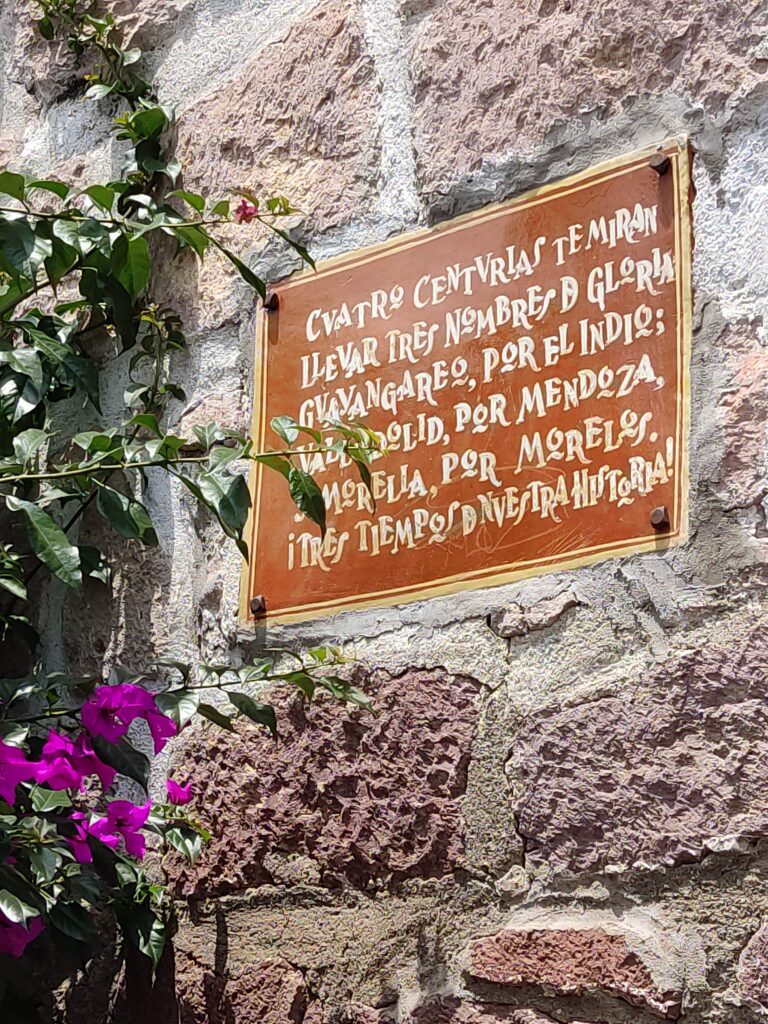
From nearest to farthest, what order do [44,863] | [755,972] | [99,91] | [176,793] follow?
[755,972], [44,863], [176,793], [99,91]

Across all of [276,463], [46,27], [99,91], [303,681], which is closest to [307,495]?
[276,463]

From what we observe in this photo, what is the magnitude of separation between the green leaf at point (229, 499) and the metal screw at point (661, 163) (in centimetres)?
45

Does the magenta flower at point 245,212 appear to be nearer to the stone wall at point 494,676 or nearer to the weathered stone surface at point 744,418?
the stone wall at point 494,676

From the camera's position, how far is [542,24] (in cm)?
145

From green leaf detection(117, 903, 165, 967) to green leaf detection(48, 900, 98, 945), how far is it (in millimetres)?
56

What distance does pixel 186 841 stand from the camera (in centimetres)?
137

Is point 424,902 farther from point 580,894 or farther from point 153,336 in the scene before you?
point 153,336

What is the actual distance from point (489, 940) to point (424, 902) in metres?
0.07

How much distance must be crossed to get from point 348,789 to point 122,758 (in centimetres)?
20

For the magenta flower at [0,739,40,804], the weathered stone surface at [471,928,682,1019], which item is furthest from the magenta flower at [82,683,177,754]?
the weathered stone surface at [471,928,682,1019]

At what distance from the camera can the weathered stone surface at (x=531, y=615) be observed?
1.26m

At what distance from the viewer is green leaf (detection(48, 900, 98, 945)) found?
4.31 feet

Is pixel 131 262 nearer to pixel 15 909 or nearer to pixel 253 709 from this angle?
pixel 253 709

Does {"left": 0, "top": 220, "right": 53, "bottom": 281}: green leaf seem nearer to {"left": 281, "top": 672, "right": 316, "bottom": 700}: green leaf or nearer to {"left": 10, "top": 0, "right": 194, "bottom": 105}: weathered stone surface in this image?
{"left": 281, "top": 672, "right": 316, "bottom": 700}: green leaf
